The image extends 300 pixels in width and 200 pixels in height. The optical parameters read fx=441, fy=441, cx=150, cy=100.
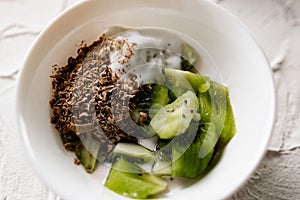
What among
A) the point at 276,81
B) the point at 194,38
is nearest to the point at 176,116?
the point at 194,38

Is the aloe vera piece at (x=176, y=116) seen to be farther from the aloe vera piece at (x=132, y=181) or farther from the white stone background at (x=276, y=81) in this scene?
the white stone background at (x=276, y=81)

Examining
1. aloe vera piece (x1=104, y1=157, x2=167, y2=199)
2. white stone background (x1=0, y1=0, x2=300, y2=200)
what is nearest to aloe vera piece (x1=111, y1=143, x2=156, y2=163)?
aloe vera piece (x1=104, y1=157, x2=167, y2=199)

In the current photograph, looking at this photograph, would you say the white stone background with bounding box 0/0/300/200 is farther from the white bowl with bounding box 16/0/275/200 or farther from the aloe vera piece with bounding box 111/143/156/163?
the aloe vera piece with bounding box 111/143/156/163

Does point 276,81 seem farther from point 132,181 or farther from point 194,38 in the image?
point 132,181

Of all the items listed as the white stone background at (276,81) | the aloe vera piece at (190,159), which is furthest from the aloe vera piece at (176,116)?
the white stone background at (276,81)

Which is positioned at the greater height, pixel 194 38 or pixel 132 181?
pixel 194 38

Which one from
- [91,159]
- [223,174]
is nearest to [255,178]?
[223,174]
